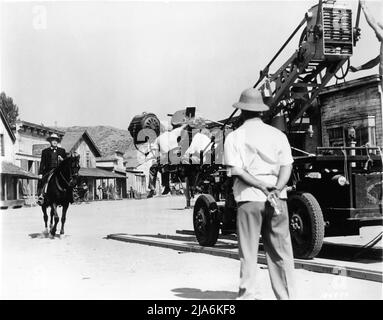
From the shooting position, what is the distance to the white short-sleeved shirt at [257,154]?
5.67 meters

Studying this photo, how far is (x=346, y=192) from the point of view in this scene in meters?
8.66

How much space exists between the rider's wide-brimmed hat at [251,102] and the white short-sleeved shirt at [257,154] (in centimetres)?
23

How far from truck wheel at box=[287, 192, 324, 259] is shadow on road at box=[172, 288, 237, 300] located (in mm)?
2148

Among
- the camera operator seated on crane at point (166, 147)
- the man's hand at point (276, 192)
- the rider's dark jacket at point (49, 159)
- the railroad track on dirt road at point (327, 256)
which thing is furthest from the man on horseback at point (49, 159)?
the man's hand at point (276, 192)

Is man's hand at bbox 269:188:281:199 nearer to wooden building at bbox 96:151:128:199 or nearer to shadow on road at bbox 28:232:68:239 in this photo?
shadow on road at bbox 28:232:68:239

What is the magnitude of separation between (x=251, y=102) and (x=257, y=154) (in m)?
0.54

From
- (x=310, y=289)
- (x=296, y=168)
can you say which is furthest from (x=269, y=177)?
(x=296, y=168)

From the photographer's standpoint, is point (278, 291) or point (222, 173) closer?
point (278, 291)

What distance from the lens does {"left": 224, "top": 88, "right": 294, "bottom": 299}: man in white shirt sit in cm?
557

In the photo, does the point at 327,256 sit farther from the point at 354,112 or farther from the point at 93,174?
the point at 93,174

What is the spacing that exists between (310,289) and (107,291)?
7.68 ft

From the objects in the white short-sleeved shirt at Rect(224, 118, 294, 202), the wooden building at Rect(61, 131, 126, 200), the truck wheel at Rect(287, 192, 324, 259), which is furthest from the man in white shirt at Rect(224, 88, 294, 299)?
the wooden building at Rect(61, 131, 126, 200)

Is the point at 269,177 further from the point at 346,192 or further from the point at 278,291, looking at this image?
the point at 346,192

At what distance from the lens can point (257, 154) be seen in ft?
18.7
